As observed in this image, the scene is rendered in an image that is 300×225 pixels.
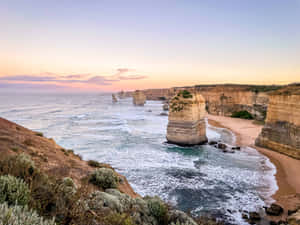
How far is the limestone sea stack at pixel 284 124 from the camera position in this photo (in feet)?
51.5

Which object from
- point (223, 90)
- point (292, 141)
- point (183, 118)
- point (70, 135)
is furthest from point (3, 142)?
point (223, 90)

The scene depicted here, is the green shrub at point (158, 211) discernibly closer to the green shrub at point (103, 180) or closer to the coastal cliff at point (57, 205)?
the coastal cliff at point (57, 205)

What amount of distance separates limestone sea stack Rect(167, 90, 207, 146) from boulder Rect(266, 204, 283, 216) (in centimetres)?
1102

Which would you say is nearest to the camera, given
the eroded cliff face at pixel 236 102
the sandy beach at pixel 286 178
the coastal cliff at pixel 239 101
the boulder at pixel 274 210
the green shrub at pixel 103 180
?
the green shrub at pixel 103 180

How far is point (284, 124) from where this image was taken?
16656 millimetres

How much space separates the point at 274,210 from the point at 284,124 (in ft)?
34.4

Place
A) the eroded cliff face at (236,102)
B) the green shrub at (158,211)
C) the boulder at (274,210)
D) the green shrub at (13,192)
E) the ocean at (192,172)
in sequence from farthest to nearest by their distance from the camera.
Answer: the eroded cliff face at (236,102), the ocean at (192,172), the boulder at (274,210), the green shrub at (158,211), the green shrub at (13,192)

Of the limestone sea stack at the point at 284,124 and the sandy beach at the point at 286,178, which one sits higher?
the limestone sea stack at the point at 284,124

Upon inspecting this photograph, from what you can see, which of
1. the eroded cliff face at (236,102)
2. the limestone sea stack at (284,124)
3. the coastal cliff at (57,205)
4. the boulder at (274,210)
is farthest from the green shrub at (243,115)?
the coastal cliff at (57,205)

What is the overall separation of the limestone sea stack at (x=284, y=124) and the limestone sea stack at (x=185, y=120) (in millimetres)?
6608

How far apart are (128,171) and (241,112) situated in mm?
37324

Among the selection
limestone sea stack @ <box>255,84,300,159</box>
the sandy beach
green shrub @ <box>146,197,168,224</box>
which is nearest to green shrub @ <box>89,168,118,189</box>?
green shrub @ <box>146,197,168,224</box>

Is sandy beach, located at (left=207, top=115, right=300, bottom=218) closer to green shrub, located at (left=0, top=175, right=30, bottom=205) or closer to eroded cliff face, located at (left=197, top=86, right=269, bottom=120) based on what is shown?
green shrub, located at (left=0, top=175, right=30, bottom=205)

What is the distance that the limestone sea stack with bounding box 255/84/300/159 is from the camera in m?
15.7
